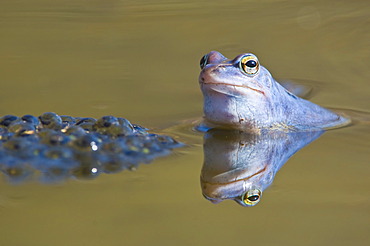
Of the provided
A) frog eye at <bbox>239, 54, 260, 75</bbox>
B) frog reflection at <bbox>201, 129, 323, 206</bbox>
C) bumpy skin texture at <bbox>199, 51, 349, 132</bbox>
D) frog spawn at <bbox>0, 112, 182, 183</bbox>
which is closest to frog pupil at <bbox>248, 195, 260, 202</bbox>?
frog reflection at <bbox>201, 129, 323, 206</bbox>

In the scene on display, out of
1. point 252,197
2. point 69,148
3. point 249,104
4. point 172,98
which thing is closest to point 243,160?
point 252,197

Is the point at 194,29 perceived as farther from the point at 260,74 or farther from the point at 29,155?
the point at 29,155

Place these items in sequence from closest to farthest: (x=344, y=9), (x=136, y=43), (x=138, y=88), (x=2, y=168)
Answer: (x=2, y=168) → (x=138, y=88) → (x=136, y=43) → (x=344, y=9)

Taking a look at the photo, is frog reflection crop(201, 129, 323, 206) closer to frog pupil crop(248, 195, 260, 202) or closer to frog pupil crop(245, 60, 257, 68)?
frog pupil crop(248, 195, 260, 202)

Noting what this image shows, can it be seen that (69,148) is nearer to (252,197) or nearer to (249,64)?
(252,197)

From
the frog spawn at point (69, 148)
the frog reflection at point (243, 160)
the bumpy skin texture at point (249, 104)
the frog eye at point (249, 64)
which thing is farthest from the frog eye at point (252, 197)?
the frog eye at point (249, 64)

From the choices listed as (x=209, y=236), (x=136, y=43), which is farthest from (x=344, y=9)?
(x=209, y=236)
